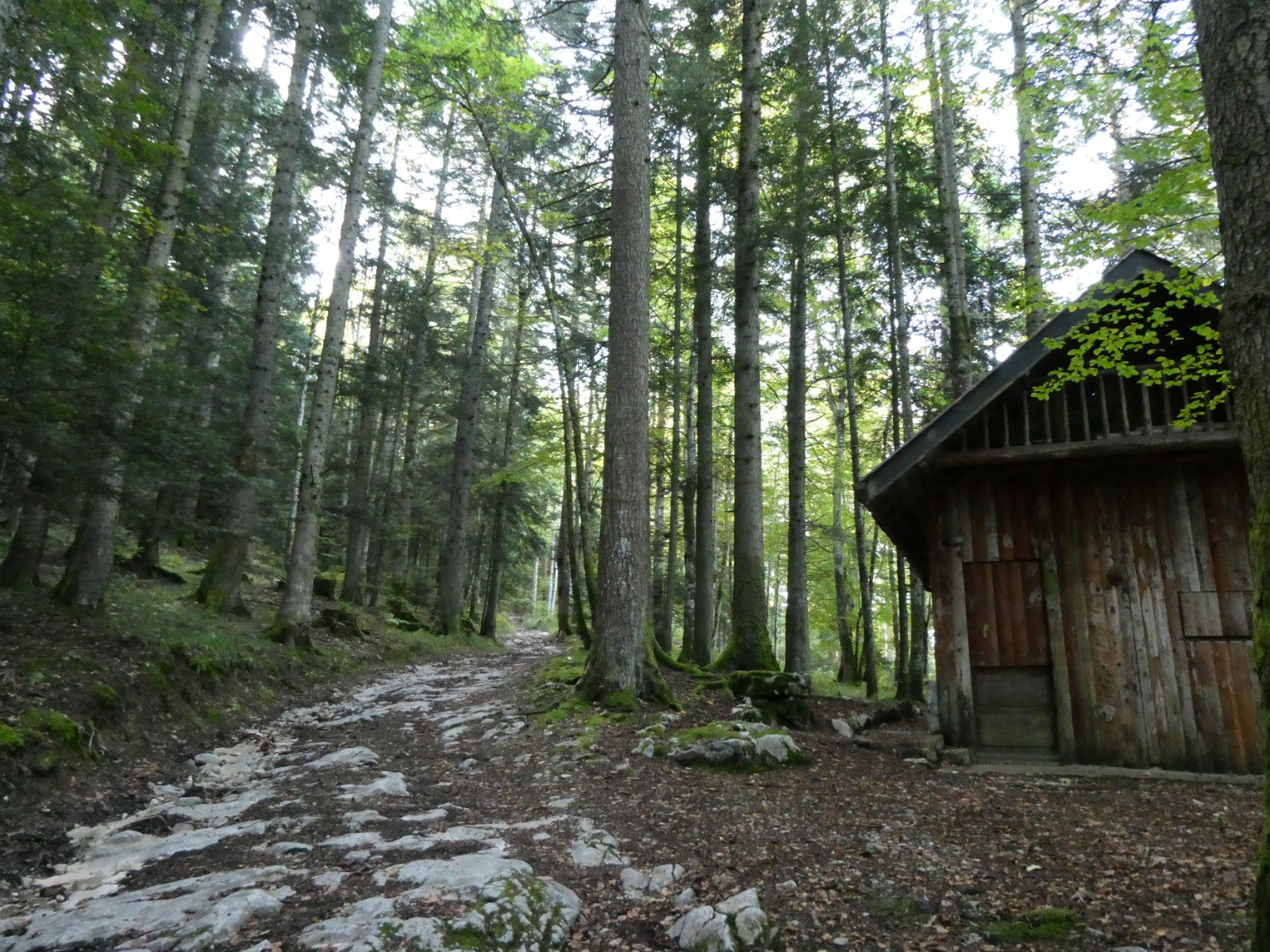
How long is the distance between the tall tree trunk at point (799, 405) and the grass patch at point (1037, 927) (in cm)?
932

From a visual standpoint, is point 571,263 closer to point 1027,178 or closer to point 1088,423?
point 1027,178

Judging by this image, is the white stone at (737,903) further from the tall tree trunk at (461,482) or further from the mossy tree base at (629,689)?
the tall tree trunk at (461,482)

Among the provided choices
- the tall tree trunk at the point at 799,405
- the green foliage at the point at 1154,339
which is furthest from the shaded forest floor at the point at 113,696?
the green foliage at the point at 1154,339

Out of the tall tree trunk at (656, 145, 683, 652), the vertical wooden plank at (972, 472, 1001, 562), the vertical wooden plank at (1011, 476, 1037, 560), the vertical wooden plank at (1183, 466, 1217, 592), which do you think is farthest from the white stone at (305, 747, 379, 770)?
the tall tree trunk at (656, 145, 683, 652)

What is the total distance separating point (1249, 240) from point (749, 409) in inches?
346

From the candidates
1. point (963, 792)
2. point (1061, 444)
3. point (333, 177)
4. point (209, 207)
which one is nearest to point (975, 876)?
point (963, 792)

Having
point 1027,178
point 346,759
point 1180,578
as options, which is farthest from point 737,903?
point 1027,178

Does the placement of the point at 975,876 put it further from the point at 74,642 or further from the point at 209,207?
the point at 209,207

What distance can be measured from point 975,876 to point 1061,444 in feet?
17.8

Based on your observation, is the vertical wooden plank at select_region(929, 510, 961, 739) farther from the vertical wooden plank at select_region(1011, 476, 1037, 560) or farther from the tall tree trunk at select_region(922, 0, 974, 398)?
the tall tree trunk at select_region(922, 0, 974, 398)

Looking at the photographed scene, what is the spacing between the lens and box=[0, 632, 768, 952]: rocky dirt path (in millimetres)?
3271

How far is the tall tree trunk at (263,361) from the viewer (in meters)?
11.8

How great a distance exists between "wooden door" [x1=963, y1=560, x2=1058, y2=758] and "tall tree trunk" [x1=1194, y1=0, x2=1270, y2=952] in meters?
6.35

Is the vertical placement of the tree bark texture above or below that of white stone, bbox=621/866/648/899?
above
